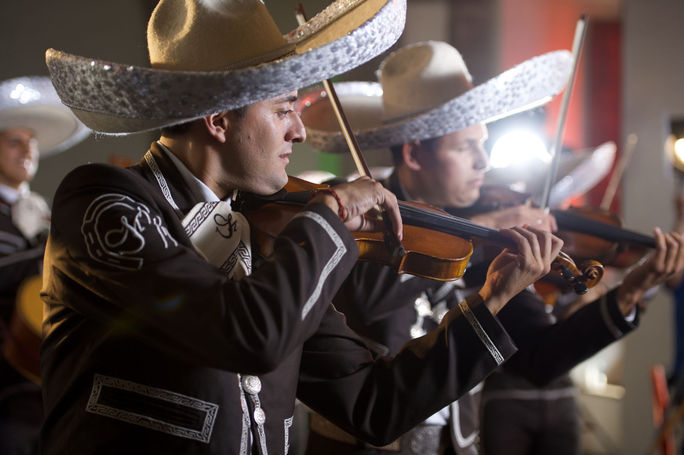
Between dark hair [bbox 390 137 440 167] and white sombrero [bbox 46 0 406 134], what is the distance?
0.79 metres

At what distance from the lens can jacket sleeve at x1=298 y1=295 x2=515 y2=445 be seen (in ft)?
3.72

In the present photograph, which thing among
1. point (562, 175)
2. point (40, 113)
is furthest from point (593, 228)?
point (40, 113)

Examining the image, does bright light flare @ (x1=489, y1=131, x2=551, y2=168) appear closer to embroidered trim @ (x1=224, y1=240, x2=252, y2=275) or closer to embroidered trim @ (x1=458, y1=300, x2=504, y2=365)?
embroidered trim @ (x1=458, y1=300, x2=504, y2=365)

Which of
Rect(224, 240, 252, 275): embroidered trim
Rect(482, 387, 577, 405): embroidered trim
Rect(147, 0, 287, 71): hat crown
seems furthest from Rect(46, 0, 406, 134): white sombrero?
Rect(482, 387, 577, 405): embroidered trim

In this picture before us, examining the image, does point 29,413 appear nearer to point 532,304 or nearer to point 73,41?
point 73,41

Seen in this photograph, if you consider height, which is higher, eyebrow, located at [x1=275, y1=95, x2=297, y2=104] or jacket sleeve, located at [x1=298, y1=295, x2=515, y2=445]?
eyebrow, located at [x1=275, y1=95, x2=297, y2=104]

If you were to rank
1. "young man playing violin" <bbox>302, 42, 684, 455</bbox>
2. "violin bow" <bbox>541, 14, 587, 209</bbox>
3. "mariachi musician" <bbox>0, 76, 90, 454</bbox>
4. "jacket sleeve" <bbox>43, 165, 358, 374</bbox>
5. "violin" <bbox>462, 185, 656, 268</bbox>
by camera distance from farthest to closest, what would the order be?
"mariachi musician" <bbox>0, 76, 90, 454</bbox>
"violin" <bbox>462, 185, 656, 268</bbox>
"young man playing violin" <bbox>302, 42, 684, 455</bbox>
"violin bow" <bbox>541, 14, 587, 209</bbox>
"jacket sleeve" <bbox>43, 165, 358, 374</bbox>

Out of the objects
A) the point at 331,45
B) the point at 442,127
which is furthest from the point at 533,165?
the point at 331,45

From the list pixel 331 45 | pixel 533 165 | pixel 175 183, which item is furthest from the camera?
pixel 533 165

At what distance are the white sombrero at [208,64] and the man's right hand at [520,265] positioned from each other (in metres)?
0.39

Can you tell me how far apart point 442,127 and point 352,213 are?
871mm

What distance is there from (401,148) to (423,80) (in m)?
0.22

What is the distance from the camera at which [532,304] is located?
1.74m

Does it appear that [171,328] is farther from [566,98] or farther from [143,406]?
[566,98]
